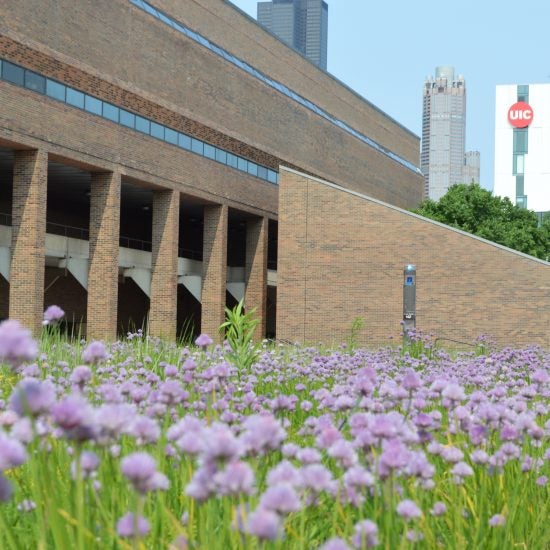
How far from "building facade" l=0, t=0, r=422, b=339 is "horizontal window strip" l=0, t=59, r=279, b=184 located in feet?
0.17

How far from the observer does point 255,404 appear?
4.40m

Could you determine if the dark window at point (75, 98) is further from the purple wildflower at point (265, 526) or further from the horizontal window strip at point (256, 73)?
the purple wildflower at point (265, 526)

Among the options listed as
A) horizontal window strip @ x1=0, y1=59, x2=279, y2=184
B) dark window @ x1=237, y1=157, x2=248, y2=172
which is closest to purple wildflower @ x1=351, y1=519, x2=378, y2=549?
horizontal window strip @ x1=0, y1=59, x2=279, y2=184

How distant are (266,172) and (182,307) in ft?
39.1

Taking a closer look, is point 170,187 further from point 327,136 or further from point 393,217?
point 327,136

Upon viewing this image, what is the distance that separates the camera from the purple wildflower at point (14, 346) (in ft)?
5.05

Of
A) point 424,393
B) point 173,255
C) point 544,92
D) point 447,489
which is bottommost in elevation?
point 447,489

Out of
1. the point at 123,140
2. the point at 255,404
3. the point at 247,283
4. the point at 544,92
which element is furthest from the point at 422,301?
the point at 544,92

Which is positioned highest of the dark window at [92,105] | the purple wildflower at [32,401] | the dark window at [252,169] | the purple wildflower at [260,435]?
the dark window at [92,105]

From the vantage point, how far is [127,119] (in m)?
30.0

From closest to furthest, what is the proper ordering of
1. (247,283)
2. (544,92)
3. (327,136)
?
(247,283) < (327,136) < (544,92)

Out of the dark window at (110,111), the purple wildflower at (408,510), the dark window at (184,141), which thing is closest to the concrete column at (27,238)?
the dark window at (110,111)

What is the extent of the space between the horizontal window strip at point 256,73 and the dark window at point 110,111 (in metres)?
4.37

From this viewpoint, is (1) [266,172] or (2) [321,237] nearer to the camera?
(2) [321,237]
